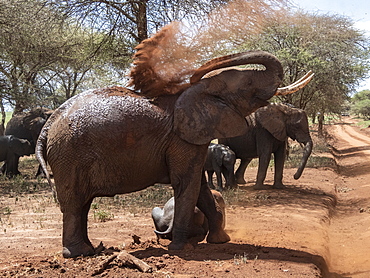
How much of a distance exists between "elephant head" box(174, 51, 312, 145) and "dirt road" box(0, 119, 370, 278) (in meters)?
1.44

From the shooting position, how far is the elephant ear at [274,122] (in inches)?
478

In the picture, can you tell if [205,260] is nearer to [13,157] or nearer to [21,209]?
[21,209]

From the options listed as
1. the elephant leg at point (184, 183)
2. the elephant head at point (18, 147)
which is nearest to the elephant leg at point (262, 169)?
the elephant leg at point (184, 183)

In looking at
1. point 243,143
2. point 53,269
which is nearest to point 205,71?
point 53,269

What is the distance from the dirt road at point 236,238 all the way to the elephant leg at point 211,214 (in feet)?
0.49

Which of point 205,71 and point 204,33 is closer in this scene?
point 205,71

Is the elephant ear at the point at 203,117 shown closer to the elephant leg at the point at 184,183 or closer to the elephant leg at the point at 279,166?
the elephant leg at the point at 184,183

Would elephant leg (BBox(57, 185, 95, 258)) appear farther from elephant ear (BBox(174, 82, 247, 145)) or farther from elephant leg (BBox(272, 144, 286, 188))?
elephant leg (BBox(272, 144, 286, 188))

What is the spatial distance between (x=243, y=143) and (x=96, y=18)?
5466 mm

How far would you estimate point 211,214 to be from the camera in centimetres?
620

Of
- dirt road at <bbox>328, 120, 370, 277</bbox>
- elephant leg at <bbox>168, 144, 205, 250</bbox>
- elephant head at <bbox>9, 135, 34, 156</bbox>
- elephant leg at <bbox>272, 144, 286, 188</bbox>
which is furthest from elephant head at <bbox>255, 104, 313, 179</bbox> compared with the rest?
elephant head at <bbox>9, 135, 34, 156</bbox>

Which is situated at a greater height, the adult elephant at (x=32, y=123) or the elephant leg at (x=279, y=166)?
the adult elephant at (x=32, y=123)

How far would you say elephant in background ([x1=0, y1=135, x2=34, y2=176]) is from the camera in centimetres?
1545

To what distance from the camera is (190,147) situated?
5.49 metres
